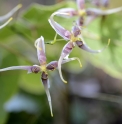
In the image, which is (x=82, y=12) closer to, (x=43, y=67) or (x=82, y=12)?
(x=82, y=12)

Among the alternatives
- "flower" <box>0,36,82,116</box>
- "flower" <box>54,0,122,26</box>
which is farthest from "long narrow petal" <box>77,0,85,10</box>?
"flower" <box>0,36,82,116</box>

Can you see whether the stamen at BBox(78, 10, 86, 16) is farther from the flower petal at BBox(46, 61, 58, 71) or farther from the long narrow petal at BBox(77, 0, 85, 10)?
the flower petal at BBox(46, 61, 58, 71)

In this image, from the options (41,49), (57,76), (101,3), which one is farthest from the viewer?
(57,76)

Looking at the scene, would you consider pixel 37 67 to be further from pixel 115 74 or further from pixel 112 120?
pixel 112 120

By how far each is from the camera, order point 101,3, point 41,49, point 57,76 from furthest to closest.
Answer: point 57,76 < point 101,3 < point 41,49

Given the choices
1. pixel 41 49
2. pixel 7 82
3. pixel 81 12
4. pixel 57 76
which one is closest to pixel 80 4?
pixel 81 12

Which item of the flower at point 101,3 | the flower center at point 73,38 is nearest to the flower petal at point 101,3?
the flower at point 101,3

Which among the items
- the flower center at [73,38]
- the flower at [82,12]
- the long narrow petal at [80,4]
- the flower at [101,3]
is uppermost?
the flower center at [73,38]

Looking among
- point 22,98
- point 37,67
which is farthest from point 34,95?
point 37,67

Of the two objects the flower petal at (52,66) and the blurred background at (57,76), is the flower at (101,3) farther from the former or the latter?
the flower petal at (52,66)
